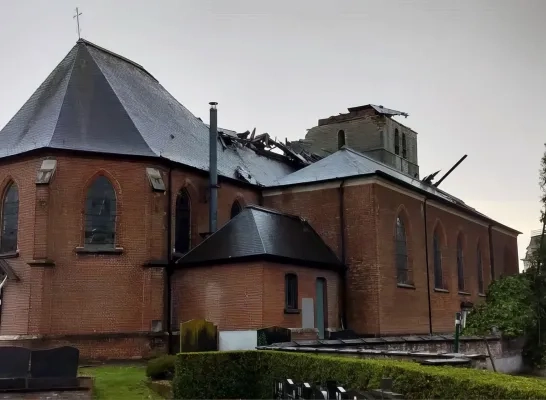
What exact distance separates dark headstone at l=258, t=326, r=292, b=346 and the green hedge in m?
4.70

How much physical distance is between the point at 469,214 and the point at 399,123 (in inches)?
336

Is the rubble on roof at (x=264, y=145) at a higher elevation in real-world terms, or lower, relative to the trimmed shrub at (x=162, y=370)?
higher

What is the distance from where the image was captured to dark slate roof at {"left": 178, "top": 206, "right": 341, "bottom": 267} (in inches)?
984

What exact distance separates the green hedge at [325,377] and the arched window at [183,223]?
35.2 feet

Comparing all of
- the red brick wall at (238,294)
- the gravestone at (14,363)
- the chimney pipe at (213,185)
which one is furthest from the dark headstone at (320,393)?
the chimney pipe at (213,185)

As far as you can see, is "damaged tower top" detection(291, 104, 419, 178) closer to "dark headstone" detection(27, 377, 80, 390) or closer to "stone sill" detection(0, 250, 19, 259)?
"stone sill" detection(0, 250, 19, 259)

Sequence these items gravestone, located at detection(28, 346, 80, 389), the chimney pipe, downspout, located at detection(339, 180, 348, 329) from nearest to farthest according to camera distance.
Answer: gravestone, located at detection(28, 346, 80, 389)
the chimney pipe
downspout, located at detection(339, 180, 348, 329)

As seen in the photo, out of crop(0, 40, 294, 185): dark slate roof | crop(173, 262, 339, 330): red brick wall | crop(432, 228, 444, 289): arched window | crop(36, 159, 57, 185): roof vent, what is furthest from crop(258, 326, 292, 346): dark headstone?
crop(432, 228, 444, 289): arched window

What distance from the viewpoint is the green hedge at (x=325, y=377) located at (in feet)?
28.8

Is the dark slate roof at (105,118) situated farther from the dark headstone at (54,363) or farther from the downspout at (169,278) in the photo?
the dark headstone at (54,363)

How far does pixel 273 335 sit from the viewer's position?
2236 cm

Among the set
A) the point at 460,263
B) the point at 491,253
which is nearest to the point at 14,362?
the point at 460,263

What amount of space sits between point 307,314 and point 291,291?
4.07 ft

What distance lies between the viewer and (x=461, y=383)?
920 cm
